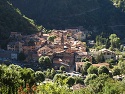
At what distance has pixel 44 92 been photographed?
18266 mm

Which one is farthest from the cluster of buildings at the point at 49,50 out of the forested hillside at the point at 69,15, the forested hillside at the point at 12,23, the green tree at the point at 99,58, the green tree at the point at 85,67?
the forested hillside at the point at 69,15

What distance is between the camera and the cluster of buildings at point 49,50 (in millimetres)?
42312

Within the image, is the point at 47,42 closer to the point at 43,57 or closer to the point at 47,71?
the point at 43,57

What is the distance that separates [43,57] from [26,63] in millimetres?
2507

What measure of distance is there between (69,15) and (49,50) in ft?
91.3

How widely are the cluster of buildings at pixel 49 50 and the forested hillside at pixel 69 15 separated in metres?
16.1

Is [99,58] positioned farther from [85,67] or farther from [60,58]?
[85,67]

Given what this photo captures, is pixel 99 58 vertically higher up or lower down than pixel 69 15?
lower down

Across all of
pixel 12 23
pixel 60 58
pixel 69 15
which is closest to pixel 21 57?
pixel 60 58

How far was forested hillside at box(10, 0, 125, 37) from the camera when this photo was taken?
67375 mm

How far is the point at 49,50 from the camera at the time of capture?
43656 millimetres

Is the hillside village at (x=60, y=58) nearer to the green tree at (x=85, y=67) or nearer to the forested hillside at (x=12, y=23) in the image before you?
the green tree at (x=85, y=67)

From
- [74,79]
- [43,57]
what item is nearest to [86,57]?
[43,57]

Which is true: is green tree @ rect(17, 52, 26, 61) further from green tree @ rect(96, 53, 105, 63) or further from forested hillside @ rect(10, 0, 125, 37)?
forested hillside @ rect(10, 0, 125, 37)
